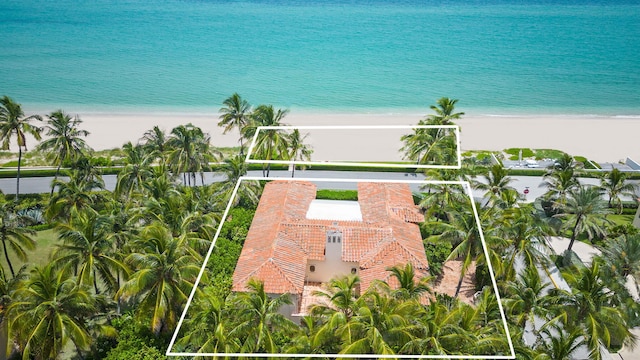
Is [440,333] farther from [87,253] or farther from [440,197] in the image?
[87,253]

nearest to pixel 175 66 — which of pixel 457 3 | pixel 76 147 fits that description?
pixel 76 147

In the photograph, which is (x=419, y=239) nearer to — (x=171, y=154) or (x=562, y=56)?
(x=171, y=154)

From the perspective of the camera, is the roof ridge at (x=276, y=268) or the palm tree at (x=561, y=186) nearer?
the roof ridge at (x=276, y=268)

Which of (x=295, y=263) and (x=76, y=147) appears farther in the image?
(x=76, y=147)

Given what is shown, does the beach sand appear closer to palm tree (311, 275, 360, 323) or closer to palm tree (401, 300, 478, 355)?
palm tree (401, 300, 478, 355)

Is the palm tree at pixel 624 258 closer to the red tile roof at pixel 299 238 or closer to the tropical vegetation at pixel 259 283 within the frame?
the tropical vegetation at pixel 259 283

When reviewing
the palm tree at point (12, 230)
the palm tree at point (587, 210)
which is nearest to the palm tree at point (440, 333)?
the palm tree at point (587, 210)

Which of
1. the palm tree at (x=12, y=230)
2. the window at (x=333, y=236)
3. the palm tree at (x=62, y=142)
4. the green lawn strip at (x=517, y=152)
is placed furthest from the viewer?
the green lawn strip at (x=517, y=152)

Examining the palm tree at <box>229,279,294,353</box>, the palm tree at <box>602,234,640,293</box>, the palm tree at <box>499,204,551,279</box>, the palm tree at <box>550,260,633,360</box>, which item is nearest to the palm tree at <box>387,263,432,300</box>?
the palm tree at <box>229,279,294,353</box>
